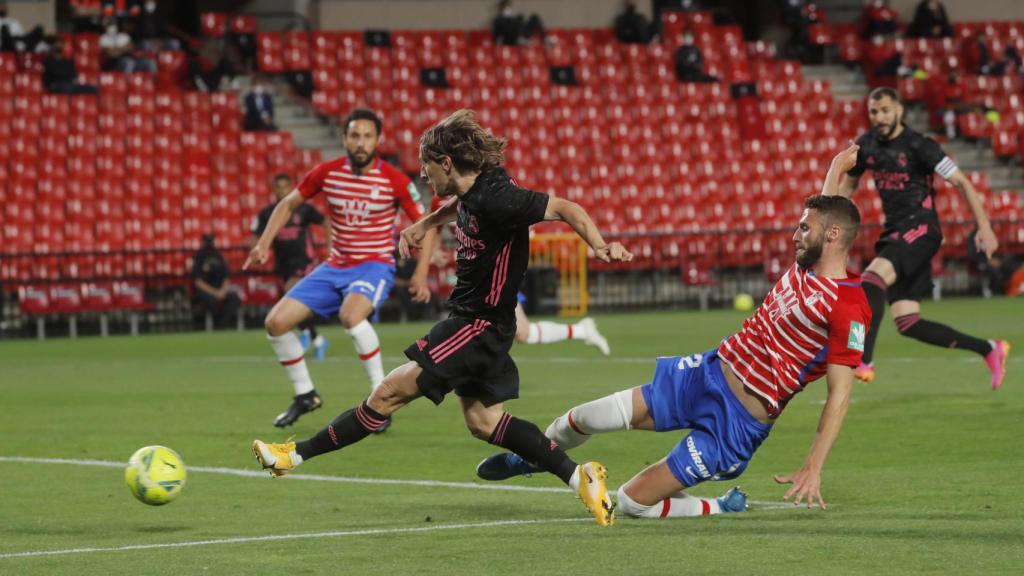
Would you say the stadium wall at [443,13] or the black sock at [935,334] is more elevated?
the stadium wall at [443,13]

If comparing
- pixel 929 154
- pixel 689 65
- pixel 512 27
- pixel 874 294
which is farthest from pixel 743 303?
pixel 929 154

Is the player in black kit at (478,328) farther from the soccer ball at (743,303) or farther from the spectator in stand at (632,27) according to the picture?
the spectator in stand at (632,27)

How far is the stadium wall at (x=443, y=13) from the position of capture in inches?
1207

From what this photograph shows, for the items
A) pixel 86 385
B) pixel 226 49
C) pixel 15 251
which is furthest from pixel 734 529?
pixel 226 49

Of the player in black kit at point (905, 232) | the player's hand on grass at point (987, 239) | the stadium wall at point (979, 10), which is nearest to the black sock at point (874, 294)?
the player in black kit at point (905, 232)

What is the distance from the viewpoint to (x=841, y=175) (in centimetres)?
1087

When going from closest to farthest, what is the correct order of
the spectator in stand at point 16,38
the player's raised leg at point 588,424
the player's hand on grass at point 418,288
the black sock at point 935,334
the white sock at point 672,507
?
the white sock at point 672,507
the player's raised leg at point 588,424
the player's hand on grass at point 418,288
the black sock at point 935,334
the spectator in stand at point 16,38

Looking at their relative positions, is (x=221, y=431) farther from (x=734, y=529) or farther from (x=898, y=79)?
(x=898, y=79)

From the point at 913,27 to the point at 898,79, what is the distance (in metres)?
2.01

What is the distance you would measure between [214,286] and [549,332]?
9906mm

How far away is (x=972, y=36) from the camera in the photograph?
3284cm

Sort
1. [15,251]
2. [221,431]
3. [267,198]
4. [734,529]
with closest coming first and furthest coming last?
[734,529] < [221,431] < [15,251] < [267,198]

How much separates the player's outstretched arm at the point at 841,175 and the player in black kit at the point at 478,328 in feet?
6.82

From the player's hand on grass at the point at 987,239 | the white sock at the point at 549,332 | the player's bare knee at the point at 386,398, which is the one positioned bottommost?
the white sock at the point at 549,332
